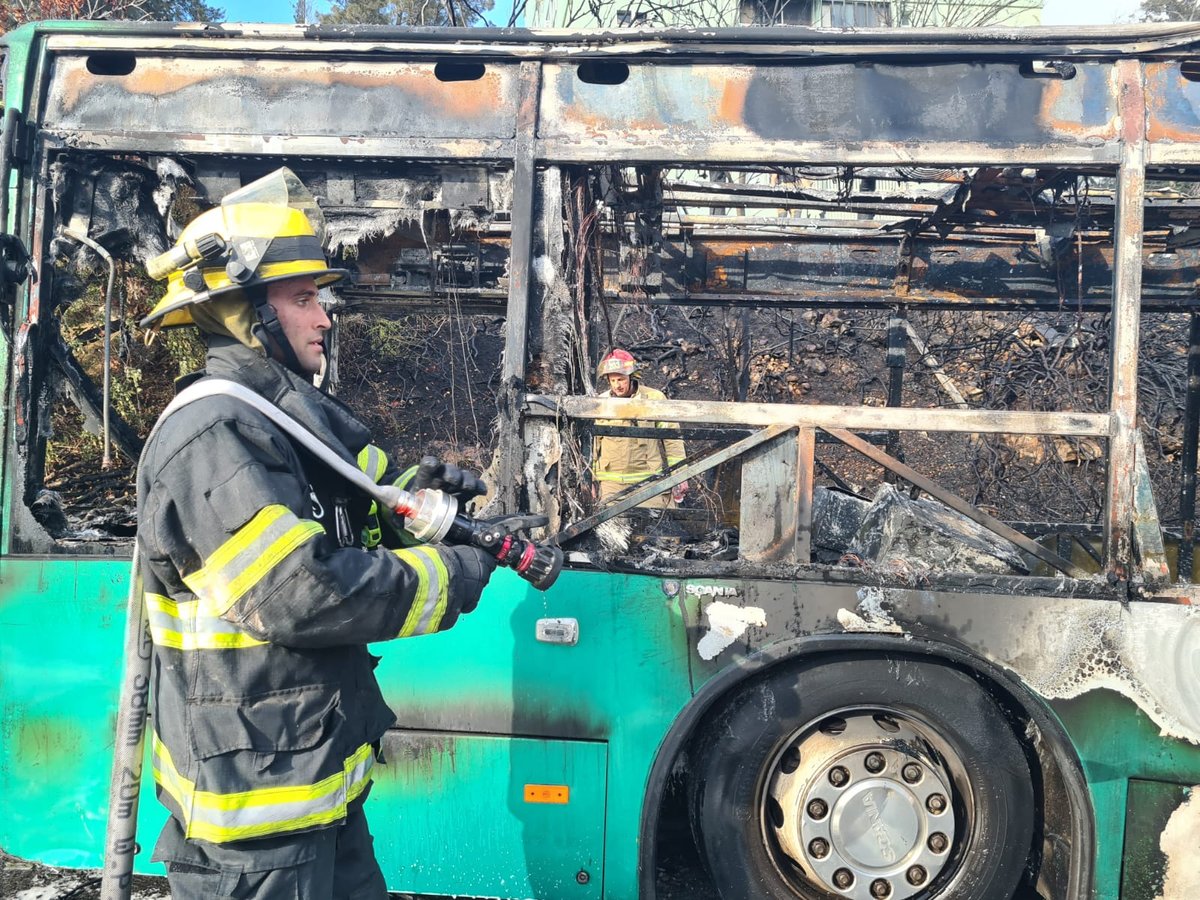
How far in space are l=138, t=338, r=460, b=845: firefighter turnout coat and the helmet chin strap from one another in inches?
4.2

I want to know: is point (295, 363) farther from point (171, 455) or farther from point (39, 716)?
point (39, 716)

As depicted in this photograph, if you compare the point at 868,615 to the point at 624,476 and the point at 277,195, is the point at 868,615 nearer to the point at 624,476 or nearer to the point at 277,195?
the point at 277,195

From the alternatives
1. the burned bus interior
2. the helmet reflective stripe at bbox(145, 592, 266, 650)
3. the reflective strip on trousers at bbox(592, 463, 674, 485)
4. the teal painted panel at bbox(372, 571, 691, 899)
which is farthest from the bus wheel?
the reflective strip on trousers at bbox(592, 463, 674, 485)

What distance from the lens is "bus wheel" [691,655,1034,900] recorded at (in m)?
2.56

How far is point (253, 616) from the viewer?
1.63 m

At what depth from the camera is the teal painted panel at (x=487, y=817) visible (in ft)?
8.60

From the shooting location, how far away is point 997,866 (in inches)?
100

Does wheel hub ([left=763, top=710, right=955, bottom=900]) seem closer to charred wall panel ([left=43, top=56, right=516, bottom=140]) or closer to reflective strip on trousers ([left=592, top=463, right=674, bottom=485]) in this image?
charred wall panel ([left=43, top=56, right=516, bottom=140])

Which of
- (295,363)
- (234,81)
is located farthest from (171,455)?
(234,81)

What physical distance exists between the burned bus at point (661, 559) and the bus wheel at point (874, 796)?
11 mm

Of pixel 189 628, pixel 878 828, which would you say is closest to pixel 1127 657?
pixel 878 828

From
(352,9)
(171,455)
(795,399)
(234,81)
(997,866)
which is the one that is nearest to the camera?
(171,455)

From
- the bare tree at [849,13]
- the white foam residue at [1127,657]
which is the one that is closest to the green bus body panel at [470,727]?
the white foam residue at [1127,657]

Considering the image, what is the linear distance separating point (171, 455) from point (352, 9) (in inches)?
729
